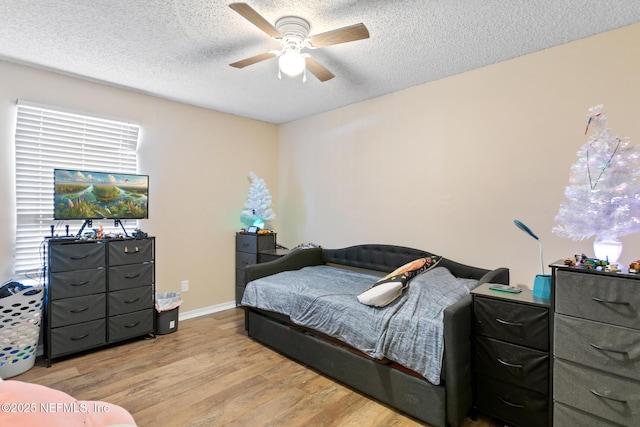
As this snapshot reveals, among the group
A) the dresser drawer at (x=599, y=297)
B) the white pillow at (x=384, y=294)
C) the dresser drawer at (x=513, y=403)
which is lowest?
the dresser drawer at (x=513, y=403)

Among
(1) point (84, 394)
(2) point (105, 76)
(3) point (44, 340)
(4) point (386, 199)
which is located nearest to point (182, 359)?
(1) point (84, 394)

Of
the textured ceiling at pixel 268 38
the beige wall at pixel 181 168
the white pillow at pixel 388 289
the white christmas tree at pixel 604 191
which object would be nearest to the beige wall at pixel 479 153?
the textured ceiling at pixel 268 38

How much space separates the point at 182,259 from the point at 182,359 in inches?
A: 51.2

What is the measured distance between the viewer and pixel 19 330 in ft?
7.89

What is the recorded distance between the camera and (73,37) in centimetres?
222

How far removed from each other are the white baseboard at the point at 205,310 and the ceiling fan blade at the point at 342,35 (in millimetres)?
3233

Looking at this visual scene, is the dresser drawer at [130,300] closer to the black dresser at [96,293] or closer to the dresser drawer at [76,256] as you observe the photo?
the black dresser at [96,293]

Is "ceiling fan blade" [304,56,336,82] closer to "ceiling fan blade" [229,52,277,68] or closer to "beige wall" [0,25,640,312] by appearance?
"ceiling fan blade" [229,52,277,68]

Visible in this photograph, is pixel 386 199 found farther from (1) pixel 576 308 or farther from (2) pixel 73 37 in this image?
→ (2) pixel 73 37

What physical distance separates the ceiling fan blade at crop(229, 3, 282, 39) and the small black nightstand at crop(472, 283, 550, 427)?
6.53ft

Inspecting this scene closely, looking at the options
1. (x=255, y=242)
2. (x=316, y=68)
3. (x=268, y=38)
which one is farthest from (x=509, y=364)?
(x=255, y=242)

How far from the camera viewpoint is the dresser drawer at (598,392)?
1451 millimetres

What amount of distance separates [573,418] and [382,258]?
1.91m

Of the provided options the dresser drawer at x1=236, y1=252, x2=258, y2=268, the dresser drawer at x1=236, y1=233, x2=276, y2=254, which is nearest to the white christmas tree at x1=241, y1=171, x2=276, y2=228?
the dresser drawer at x1=236, y1=233, x2=276, y2=254
